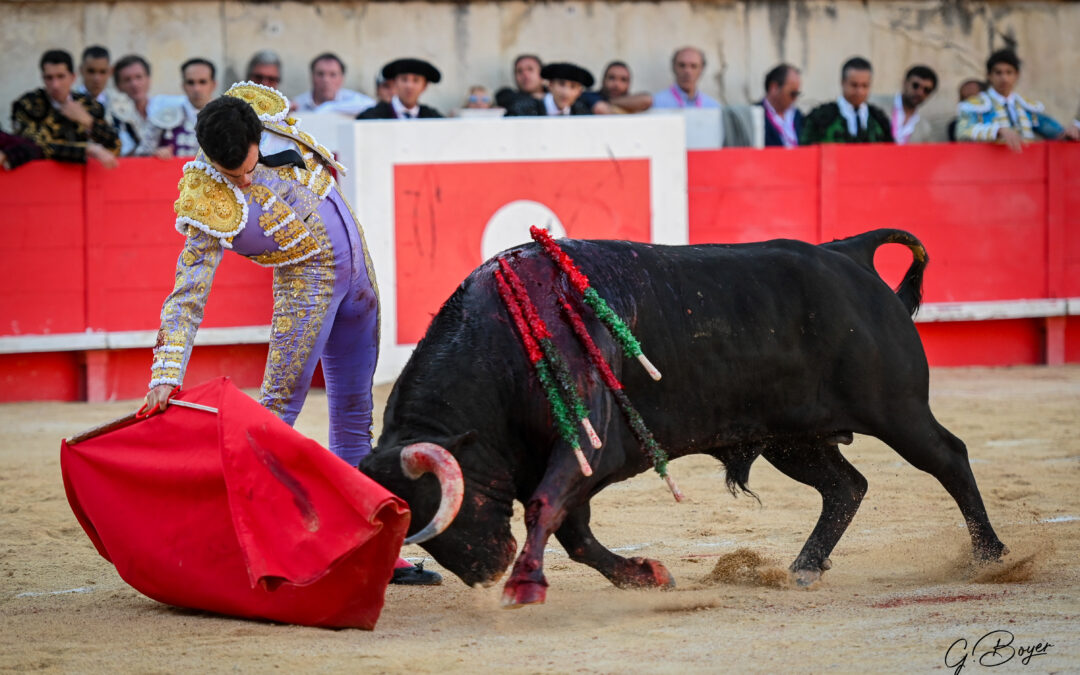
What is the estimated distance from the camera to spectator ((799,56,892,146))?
8117 mm

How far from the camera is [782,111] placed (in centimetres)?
838

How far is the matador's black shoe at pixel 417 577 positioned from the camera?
365cm

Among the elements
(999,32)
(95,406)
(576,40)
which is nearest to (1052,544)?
(95,406)

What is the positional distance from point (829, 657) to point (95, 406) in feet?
16.7

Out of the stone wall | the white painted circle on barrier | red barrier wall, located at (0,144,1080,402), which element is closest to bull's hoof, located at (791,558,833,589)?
the white painted circle on barrier

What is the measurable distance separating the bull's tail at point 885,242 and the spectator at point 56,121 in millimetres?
4416

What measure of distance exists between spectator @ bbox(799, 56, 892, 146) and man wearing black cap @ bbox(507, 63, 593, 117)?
4.42 ft

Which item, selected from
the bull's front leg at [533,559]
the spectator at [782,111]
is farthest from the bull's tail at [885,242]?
the spectator at [782,111]

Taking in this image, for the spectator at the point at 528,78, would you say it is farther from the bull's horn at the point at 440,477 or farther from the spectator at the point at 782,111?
the bull's horn at the point at 440,477

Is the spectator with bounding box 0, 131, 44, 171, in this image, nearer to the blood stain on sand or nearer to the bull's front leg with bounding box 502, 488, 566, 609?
the bull's front leg with bounding box 502, 488, 566, 609

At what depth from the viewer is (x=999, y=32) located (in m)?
10.8

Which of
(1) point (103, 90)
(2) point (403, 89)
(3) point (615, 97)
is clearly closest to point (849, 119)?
(3) point (615, 97)

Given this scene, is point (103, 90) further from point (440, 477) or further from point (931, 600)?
point (931, 600)
